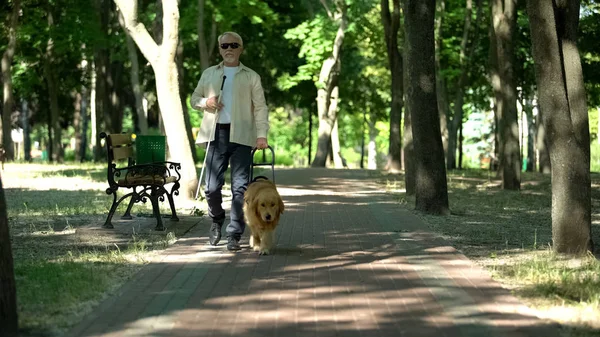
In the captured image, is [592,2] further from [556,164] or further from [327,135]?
[556,164]

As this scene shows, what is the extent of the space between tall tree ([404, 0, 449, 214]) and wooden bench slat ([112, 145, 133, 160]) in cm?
474

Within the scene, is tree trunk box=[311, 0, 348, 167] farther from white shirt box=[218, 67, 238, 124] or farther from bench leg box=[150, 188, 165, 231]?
white shirt box=[218, 67, 238, 124]

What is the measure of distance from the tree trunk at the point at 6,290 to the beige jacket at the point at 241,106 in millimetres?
4511

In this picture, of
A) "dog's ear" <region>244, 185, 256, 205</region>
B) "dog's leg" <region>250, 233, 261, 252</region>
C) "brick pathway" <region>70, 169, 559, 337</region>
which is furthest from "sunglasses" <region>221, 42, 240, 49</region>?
"brick pathway" <region>70, 169, 559, 337</region>

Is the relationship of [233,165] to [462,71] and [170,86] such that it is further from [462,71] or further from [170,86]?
[462,71]

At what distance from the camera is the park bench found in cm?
1426

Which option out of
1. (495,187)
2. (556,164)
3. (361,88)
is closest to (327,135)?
(361,88)

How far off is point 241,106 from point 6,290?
5.10 metres

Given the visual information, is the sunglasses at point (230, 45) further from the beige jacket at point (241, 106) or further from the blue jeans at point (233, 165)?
the blue jeans at point (233, 165)

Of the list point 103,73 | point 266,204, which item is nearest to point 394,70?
point 103,73

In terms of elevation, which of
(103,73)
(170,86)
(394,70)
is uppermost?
(103,73)

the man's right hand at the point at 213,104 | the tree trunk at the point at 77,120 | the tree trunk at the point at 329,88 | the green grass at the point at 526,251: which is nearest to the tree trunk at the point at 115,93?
the tree trunk at the point at 77,120

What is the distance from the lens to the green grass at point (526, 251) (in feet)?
26.4

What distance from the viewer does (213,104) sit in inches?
457
